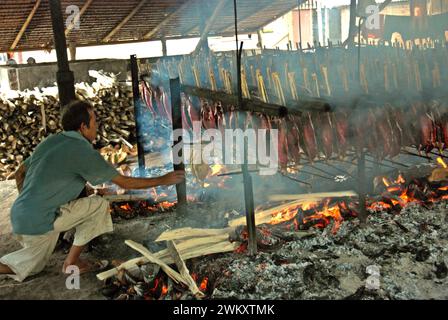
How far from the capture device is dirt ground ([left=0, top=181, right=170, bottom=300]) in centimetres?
439

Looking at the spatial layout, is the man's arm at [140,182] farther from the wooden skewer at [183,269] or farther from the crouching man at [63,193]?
the wooden skewer at [183,269]

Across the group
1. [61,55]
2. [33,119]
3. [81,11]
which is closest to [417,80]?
[61,55]

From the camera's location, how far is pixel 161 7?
1223 centimetres

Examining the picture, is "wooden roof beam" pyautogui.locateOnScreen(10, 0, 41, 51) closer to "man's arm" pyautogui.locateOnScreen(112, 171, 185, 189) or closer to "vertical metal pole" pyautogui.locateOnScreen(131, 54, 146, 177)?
"vertical metal pole" pyautogui.locateOnScreen(131, 54, 146, 177)

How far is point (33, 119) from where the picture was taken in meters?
9.37

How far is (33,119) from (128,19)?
4.37 meters

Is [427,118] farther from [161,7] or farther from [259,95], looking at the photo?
[161,7]

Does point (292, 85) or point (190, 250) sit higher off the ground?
point (292, 85)

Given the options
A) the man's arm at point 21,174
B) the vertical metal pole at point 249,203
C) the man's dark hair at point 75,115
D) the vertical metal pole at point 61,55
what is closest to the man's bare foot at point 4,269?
the man's arm at point 21,174

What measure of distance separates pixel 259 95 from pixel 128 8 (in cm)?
762

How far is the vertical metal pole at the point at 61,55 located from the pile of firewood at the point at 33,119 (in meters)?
4.39

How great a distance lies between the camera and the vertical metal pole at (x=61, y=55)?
16.7 ft

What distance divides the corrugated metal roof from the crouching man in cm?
646

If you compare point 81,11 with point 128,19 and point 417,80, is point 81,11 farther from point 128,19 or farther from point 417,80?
point 417,80
